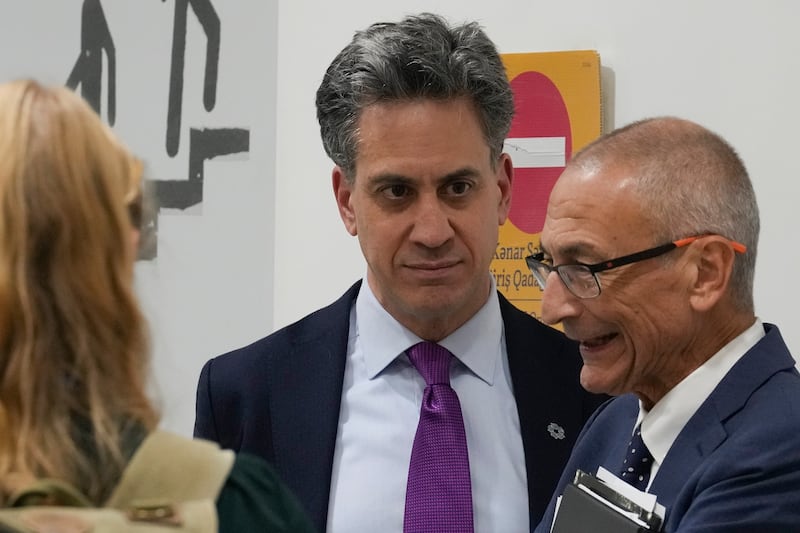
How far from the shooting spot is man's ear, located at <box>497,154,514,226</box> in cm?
216

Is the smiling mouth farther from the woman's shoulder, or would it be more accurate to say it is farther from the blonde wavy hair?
the blonde wavy hair

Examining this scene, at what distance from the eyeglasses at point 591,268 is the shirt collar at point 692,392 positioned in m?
0.12

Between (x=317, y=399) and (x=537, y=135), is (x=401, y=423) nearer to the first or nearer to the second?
(x=317, y=399)

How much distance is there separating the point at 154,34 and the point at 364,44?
4.17ft

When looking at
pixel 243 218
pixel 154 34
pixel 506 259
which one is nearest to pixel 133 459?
pixel 506 259

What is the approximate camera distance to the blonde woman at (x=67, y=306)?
1.06 metres

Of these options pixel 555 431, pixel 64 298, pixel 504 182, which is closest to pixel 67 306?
pixel 64 298

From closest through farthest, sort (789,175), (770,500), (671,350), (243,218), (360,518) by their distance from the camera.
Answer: (770,500) → (671,350) → (360,518) → (789,175) → (243,218)

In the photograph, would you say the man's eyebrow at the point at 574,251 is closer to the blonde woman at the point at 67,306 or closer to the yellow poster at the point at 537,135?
the blonde woman at the point at 67,306

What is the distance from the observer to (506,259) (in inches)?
111

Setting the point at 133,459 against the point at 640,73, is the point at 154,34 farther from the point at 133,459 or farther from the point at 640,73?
the point at 133,459

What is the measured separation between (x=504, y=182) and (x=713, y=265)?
22.9 inches

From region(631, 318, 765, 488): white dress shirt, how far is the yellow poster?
3.67 feet

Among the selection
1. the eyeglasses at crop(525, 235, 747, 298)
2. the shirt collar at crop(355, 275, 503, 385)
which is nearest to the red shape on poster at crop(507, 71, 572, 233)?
the shirt collar at crop(355, 275, 503, 385)
